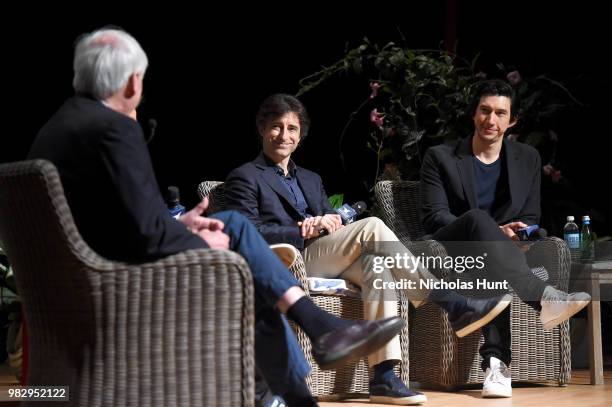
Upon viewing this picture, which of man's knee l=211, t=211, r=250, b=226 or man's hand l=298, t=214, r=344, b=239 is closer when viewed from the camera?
man's knee l=211, t=211, r=250, b=226

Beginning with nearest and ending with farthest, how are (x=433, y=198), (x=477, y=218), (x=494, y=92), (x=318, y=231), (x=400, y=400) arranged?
(x=400, y=400) < (x=318, y=231) < (x=477, y=218) < (x=433, y=198) < (x=494, y=92)

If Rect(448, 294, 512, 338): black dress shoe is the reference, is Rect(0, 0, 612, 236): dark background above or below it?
above

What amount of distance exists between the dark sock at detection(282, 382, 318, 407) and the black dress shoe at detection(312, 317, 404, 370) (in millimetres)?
84

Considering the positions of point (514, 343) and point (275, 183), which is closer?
point (275, 183)

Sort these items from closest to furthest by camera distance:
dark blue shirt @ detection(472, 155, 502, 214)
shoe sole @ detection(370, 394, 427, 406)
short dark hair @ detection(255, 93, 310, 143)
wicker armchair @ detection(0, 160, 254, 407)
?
wicker armchair @ detection(0, 160, 254, 407), shoe sole @ detection(370, 394, 427, 406), short dark hair @ detection(255, 93, 310, 143), dark blue shirt @ detection(472, 155, 502, 214)

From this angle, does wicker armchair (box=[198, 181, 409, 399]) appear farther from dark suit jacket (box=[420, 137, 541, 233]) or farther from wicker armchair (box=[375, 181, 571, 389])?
dark suit jacket (box=[420, 137, 541, 233])

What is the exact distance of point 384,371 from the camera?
3309 mm

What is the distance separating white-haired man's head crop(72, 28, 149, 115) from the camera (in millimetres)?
2125

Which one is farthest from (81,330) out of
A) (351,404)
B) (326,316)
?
(351,404)

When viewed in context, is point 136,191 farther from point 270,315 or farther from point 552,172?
point 552,172

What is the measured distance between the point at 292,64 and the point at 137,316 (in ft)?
12.9

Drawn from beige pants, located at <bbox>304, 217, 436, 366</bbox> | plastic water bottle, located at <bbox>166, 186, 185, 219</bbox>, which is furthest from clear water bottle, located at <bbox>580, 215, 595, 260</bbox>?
plastic water bottle, located at <bbox>166, 186, 185, 219</bbox>

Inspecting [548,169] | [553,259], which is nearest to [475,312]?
[553,259]

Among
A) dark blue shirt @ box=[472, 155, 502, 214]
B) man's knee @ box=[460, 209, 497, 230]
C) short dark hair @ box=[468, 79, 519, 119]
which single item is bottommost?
man's knee @ box=[460, 209, 497, 230]
